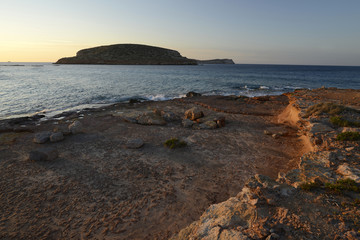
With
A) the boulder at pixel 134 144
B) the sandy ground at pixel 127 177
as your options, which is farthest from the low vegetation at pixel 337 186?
the boulder at pixel 134 144

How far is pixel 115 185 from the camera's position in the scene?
9203mm

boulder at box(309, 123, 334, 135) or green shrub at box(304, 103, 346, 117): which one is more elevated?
green shrub at box(304, 103, 346, 117)

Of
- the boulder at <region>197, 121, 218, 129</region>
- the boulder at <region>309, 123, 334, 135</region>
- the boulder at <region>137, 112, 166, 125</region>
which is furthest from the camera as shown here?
the boulder at <region>137, 112, 166, 125</region>

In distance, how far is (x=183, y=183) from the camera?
941cm

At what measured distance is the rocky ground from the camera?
539 cm

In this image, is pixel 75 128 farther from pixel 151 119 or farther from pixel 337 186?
pixel 337 186

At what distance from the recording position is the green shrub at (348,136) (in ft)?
32.8

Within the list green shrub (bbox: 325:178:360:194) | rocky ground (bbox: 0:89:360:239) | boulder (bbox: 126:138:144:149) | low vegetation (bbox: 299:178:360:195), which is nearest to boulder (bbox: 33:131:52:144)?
rocky ground (bbox: 0:89:360:239)

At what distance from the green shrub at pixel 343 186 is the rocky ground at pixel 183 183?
39 mm

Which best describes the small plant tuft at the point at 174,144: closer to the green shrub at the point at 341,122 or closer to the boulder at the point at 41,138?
the boulder at the point at 41,138

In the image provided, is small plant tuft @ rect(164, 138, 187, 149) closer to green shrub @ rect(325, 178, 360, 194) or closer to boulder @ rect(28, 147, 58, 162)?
boulder @ rect(28, 147, 58, 162)

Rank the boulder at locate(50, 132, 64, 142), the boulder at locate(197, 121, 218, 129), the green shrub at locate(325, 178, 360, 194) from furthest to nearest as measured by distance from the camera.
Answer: the boulder at locate(197, 121, 218, 129)
the boulder at locate(50, 132, 64, 142)
the green shrub at locate(325, 178, 360, 194)

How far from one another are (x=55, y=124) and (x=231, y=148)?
17894mm

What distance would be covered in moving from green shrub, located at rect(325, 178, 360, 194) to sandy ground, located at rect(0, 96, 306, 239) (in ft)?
12.5
